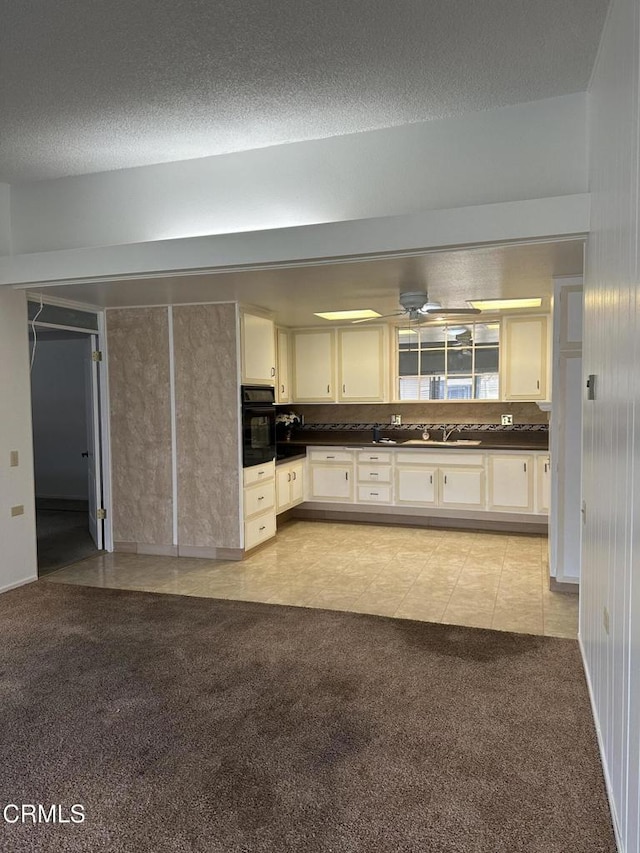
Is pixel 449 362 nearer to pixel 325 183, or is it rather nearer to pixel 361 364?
pixel 361 364

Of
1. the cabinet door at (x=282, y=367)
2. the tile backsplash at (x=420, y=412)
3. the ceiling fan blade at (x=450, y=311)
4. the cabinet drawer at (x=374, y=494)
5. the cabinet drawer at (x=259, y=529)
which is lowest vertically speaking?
the cabinet drawer at (x=259, y=529)

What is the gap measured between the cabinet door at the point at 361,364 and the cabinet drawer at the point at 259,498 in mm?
1711

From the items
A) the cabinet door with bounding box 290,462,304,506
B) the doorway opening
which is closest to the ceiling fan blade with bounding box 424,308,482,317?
the cabinet door with bounding box 290,462,304,506

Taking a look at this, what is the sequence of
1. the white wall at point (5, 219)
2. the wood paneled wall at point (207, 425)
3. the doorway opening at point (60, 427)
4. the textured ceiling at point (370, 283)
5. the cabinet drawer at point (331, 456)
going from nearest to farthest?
the textured ceiling at point (370, 283)
the white wall at point (5, 219)
the wood paneled wall at point (207, 425)
the cabinet drawer at point (331, 456)
the doorway opening at point (60, 427)

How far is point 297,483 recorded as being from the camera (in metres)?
6.89

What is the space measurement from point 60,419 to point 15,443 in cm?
425

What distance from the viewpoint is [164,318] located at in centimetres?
557

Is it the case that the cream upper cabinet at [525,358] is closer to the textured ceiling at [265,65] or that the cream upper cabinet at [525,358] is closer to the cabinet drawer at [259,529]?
the cabinet drawer at [259,529]

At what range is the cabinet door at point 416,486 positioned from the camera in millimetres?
6625

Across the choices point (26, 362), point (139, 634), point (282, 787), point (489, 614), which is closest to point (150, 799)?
point (282, 787)

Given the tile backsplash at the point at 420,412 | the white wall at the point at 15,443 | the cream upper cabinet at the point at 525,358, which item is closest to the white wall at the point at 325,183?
the white wall at the point at 15,443

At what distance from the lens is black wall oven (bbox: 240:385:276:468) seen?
5.47 meters

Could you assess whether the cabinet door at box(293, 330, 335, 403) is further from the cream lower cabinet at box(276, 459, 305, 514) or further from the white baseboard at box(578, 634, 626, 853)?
the white baseboard at box(578, 634, 626, 853)

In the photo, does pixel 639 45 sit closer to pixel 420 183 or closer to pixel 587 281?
pixel 587 281
